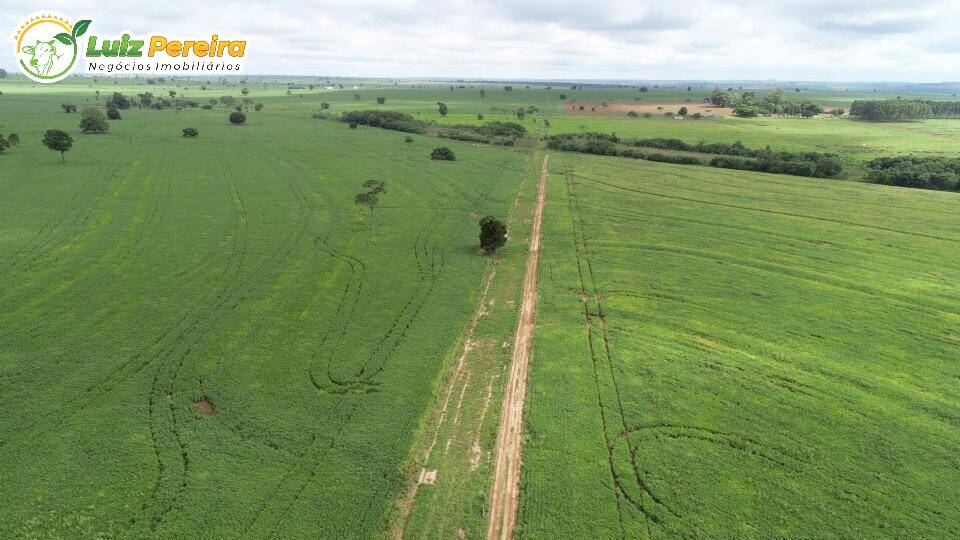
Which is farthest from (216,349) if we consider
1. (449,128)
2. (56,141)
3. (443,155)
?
(449,128)

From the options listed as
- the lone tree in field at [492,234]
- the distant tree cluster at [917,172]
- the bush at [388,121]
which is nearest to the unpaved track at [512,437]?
the lone tree in field at [492,234]

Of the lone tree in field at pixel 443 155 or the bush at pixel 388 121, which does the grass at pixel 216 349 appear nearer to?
the lone tree in field at pixel 443 155

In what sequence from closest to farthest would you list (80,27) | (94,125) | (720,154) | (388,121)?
(80,27) < (94,125) < (720,154) < (388,121)

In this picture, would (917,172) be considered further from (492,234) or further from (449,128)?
(449,128)

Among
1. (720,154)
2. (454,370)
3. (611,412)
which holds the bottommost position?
(611,412)

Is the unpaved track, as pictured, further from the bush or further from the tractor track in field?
the bush

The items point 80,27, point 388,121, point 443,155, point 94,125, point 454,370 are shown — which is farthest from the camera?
point 388,121

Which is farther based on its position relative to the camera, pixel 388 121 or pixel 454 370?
pixel 388 121
